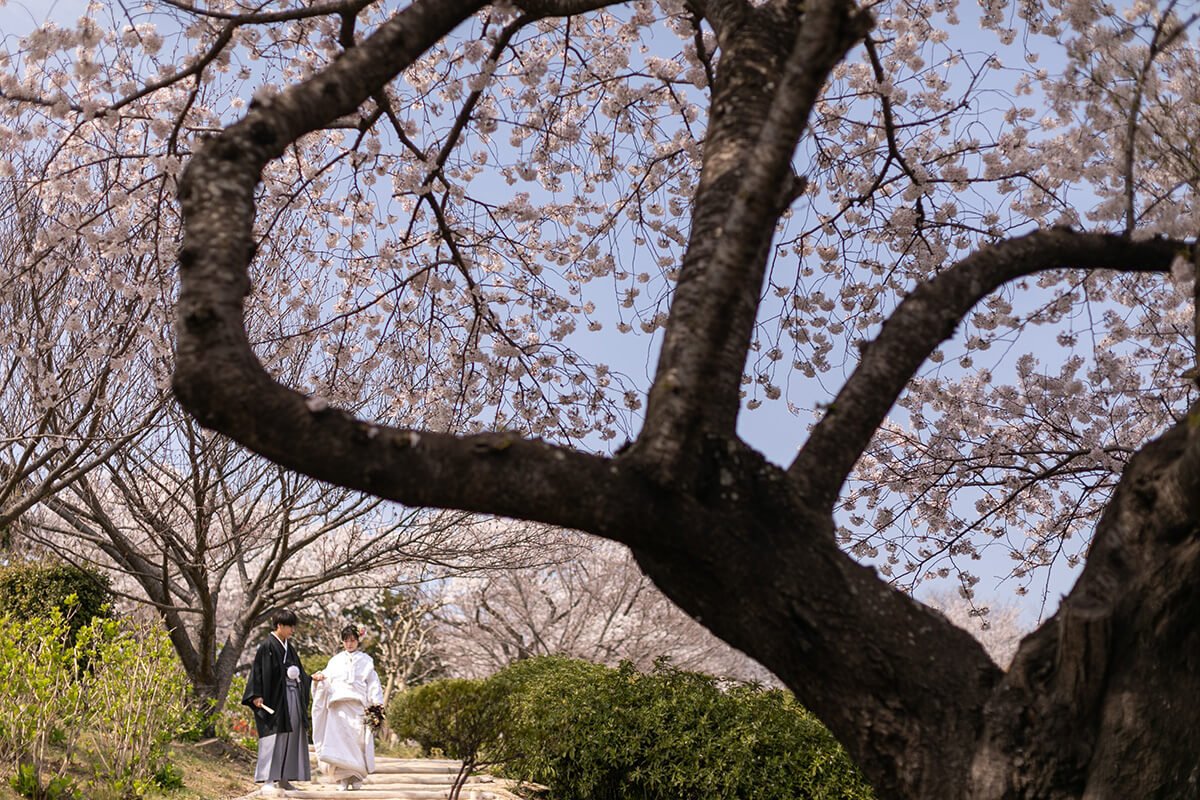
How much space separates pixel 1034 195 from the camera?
503 centimetres

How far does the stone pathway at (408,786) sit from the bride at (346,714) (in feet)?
0.74

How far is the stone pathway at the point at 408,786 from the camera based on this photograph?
25.0ft

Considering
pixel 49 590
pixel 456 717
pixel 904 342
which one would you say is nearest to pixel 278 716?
pixel 456 717

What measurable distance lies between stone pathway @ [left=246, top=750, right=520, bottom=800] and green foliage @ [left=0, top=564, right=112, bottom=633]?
3266 mm

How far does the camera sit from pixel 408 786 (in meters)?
8.54

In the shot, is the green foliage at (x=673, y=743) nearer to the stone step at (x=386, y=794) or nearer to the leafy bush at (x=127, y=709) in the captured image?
the stone step at (x=386, y=794)

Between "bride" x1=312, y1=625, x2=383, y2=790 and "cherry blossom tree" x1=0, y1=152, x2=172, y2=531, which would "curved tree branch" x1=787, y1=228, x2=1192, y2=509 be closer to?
"cherry blossom tree" x1=0, y1=152, x2=172, y2=531

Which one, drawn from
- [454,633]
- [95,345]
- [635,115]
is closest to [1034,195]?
[635,115]

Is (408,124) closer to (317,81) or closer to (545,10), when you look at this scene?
(545,10)

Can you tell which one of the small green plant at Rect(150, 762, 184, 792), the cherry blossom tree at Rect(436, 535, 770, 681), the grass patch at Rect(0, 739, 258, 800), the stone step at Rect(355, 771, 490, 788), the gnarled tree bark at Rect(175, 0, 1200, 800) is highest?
the cherry blossom tree at Rect(436, 535, 770, 681)

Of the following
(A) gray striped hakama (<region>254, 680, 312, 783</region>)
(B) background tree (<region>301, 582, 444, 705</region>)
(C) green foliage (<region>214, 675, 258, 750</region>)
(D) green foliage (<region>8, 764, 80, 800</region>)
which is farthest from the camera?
(B) background tree (<region>301, 582, 444, 705</region>)

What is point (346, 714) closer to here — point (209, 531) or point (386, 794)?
point (386, 794)

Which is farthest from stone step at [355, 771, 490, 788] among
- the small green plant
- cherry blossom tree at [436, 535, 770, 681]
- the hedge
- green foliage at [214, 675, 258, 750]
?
cherry blossom tree at [436, 535, 770, 681]

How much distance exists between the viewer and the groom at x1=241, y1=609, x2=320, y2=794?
25.3 ft
